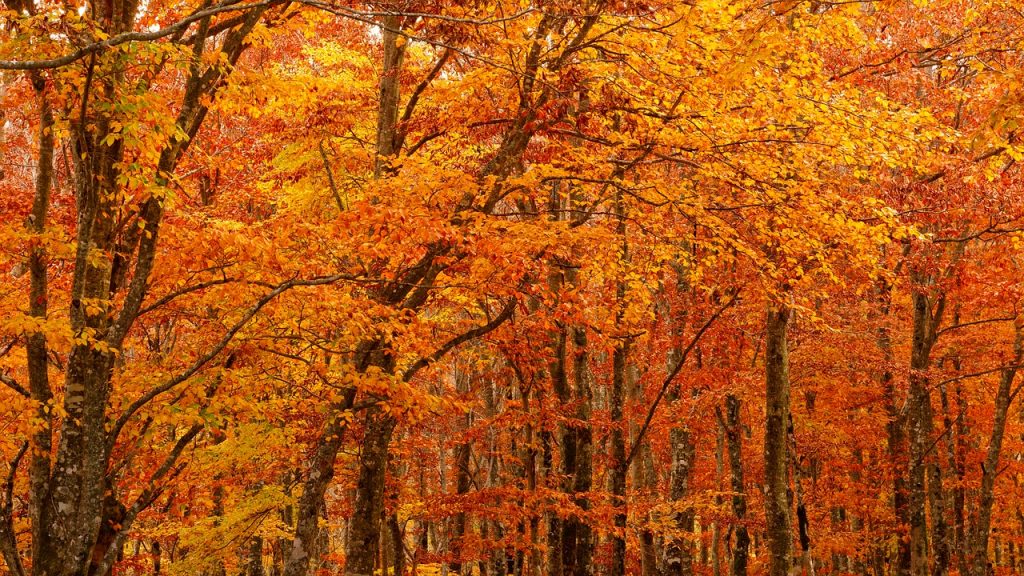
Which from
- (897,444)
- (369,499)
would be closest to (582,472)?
(369,499)

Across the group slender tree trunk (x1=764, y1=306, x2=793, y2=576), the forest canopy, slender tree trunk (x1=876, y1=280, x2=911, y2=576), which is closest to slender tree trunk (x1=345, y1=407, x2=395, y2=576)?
the forest canopy

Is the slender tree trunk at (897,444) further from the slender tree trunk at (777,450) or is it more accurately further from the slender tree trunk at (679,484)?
the slender tree trunk at (777,450)

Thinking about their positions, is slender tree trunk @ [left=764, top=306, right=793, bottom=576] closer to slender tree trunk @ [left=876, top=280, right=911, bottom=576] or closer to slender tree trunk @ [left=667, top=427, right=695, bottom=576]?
slender tree trunk @ [left=667, top=427, right=695, bottom=576]

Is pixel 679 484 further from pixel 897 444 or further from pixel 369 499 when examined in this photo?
pixel 369 499

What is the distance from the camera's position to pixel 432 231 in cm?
769

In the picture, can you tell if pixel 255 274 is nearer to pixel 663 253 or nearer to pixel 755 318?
pixel 663 253

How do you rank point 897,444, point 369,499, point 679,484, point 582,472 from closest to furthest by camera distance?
point 369,499, point 582,472, point 679,484, point 897,444

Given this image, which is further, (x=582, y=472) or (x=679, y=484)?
(x=679, y=484)

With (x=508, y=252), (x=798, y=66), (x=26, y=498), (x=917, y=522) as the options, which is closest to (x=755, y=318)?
(x=917, y=522)

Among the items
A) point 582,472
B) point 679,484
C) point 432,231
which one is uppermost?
point 432,231

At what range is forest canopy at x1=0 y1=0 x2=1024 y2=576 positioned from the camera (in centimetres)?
729

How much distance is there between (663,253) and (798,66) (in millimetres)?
3213

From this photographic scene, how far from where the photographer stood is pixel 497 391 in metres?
25.9

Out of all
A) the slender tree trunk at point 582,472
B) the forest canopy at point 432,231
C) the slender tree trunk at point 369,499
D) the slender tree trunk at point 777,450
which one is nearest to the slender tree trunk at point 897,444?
the forest canopy at point 432,231
